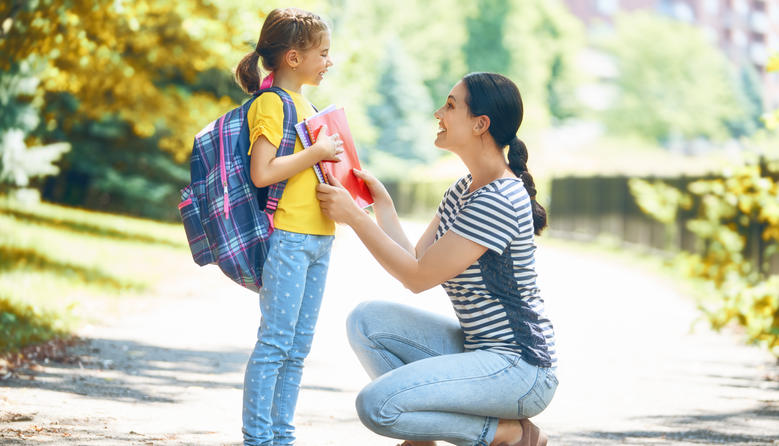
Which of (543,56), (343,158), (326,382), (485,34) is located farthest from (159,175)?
(543,56)

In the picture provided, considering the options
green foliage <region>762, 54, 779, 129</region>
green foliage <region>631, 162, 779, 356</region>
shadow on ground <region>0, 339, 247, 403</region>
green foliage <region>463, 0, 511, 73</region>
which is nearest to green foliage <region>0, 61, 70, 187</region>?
shadow on ground <region>0, 339, 247, 403</region>

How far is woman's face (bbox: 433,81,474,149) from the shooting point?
151 inches

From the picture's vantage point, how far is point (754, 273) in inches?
440

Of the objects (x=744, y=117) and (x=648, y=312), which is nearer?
(x=648, y=312)

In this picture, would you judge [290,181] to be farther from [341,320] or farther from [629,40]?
[629,40]

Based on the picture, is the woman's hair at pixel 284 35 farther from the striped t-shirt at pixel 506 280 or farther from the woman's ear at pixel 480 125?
the striped t-shirt at pixel 506 280

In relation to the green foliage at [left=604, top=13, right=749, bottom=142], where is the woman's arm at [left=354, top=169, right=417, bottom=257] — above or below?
below

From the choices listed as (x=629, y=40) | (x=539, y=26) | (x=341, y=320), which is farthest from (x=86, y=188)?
(x=629, y=40)

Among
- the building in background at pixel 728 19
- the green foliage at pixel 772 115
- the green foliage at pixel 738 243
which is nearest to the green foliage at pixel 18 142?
the green foliage at pixel 738 243

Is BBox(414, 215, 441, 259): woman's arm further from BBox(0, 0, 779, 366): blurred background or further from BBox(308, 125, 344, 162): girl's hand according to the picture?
BBox(0, 0, 779, 366): blurred background

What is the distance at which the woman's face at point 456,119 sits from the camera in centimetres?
385

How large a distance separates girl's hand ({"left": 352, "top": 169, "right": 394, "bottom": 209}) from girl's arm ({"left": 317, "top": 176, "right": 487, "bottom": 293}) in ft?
0.76

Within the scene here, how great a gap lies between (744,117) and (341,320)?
82545 millimetres

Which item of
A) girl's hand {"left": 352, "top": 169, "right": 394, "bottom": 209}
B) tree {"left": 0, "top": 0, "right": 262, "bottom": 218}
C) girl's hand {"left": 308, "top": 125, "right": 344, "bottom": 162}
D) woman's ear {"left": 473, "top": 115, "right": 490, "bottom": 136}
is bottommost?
girl's hand {"left": 352, "top": 169, "right": 394, "bottom": 209}
